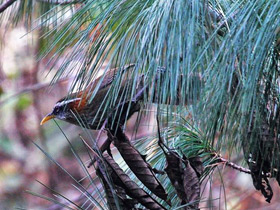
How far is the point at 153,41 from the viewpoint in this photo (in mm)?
976

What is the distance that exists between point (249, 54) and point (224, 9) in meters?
0.16

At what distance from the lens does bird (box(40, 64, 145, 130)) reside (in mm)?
1007

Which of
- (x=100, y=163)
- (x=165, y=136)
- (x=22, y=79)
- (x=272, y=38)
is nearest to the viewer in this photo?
(x=272, y=38)

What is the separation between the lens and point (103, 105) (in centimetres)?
126

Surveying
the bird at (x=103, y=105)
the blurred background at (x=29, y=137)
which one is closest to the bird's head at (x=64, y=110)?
the bird at (x=103, y=105)

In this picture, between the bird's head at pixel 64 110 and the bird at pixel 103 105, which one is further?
the bird's head at pixel 64 110

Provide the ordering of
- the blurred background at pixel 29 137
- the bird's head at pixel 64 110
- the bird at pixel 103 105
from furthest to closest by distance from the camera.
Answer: the blurred background at pixel 29 137, the bird's head at pixel 64 110, the bird at pixel 103 105

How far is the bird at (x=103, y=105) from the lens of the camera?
101 cm

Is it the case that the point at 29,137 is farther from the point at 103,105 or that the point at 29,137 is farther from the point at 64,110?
the point at 103,105

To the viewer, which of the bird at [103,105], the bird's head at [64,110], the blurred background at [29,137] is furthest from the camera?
the blurred background at [29,137]

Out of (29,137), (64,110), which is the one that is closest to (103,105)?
(64,110)

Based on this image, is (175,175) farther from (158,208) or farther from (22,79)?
(22,79)

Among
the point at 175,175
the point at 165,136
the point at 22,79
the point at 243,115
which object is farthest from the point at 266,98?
the point at 22,79

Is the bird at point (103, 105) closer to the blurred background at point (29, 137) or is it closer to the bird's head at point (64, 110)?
the bird's head at point (64, 110)
